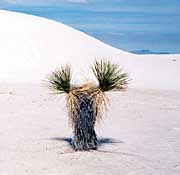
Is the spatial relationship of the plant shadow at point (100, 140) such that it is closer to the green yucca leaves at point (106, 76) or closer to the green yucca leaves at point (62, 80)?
the green yucca leaves at point (62, 80)

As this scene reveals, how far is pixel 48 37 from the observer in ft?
161

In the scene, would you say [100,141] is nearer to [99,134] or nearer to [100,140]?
[100,140]

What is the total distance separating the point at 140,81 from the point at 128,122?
739 inches

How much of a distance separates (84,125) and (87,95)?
2.06 feet

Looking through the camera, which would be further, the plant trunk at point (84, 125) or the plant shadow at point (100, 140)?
the plant shadow at point (100, 140)

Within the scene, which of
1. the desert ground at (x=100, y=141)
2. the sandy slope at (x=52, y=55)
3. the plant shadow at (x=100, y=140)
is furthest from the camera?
the sandy slope at (x=52, y=55)

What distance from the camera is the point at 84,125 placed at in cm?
1098

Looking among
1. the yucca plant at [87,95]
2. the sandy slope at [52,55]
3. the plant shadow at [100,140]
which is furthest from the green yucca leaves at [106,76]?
the sandy slope at [52,55]

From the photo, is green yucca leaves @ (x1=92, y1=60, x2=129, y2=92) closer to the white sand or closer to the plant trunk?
the plant trunk

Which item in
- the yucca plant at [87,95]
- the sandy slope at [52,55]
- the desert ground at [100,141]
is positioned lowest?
the desert ground at [100,141]

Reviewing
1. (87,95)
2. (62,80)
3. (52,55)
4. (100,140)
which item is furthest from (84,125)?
(52,55)

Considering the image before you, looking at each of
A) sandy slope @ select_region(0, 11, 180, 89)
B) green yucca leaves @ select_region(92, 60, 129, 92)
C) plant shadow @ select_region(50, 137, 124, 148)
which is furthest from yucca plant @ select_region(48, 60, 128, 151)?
sandy slope @ select_region(0, 11, 180, 89)

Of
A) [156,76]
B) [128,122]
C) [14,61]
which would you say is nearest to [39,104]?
[128,122]

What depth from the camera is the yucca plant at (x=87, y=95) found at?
10.7 meters
